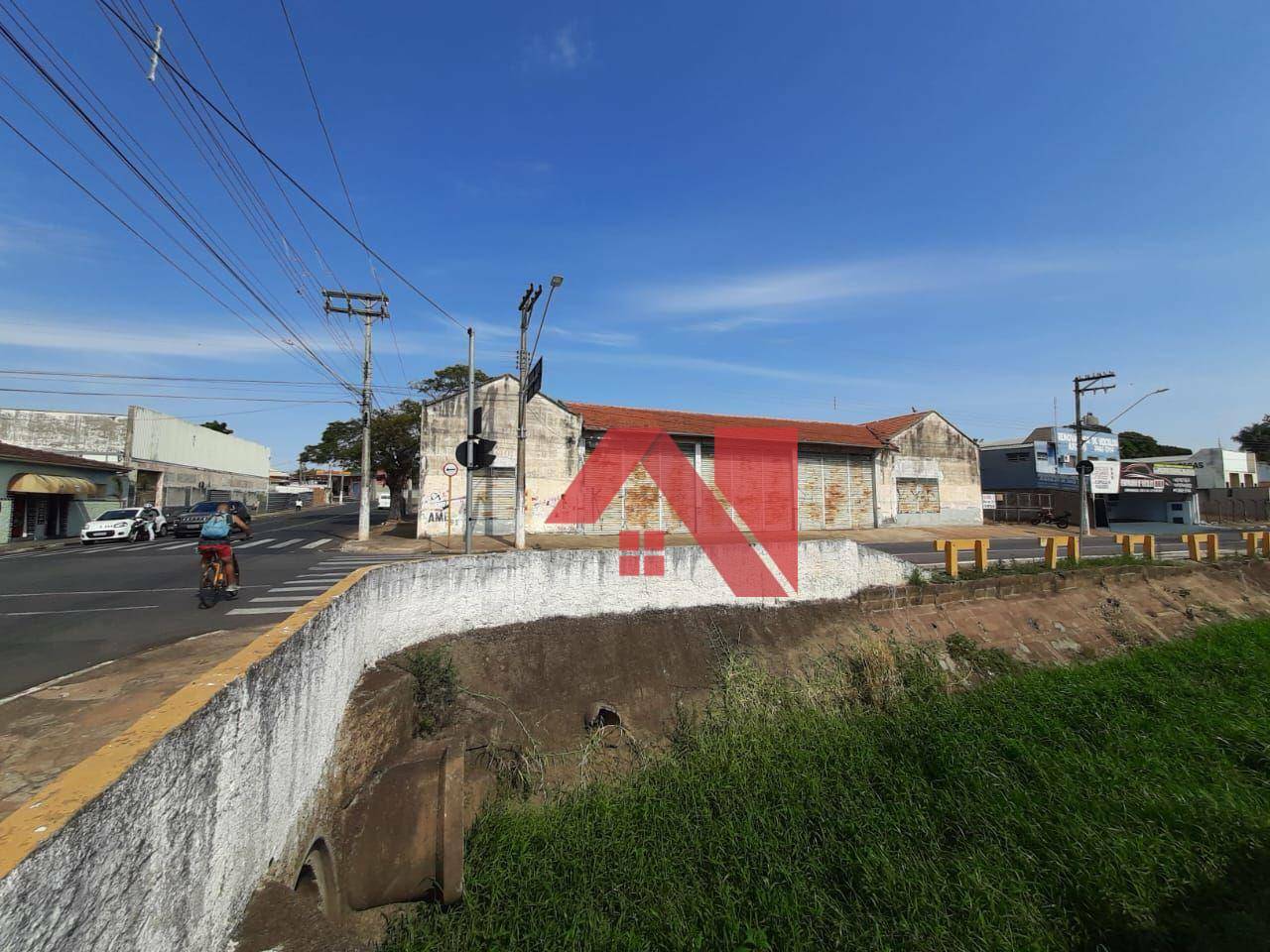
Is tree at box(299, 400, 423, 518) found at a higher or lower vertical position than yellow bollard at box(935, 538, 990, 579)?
higher

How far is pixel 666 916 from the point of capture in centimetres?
477

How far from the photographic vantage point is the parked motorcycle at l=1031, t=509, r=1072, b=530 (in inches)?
1137

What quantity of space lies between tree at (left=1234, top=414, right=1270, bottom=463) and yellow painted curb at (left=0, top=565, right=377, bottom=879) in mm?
86312

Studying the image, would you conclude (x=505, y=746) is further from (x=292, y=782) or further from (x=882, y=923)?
(x=882, y=923)

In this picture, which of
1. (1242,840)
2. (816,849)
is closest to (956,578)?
(1242,840)

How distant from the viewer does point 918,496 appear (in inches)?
1030

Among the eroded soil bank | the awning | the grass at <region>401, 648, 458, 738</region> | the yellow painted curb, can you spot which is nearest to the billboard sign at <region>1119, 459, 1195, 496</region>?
the eroded soil bank

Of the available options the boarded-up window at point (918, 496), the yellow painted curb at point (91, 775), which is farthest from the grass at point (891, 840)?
the boarded-up window at point (918, 496)

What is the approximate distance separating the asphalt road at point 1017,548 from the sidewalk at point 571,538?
1.23 metres

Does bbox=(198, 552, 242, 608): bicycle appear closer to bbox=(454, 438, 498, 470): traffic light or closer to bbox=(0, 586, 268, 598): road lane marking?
bbox=(0, 586, 268, 598): road lane marking

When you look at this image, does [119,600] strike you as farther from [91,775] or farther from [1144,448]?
[1144,448]

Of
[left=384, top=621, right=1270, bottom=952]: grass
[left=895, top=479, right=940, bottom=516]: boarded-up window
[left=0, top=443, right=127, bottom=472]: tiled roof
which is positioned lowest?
[left=384, top=621, right=1270, bottom=952]: grass

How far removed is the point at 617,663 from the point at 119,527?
2051cm

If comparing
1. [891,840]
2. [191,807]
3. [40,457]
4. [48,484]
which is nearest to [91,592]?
[191,807]
